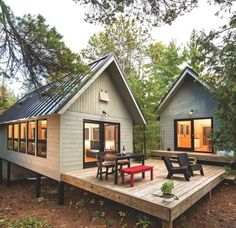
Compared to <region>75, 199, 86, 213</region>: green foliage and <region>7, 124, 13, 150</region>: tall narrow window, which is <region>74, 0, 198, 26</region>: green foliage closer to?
<region>75, 199, 86, 213</region>: green foliage

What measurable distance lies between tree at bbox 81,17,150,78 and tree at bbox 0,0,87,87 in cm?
1169

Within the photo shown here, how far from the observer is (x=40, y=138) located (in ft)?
28.5

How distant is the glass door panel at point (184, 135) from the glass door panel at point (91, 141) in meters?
5.30

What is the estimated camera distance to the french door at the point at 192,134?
11.1 metres

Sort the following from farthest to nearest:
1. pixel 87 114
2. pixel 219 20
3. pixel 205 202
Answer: pixel 87 114 → pixel 205 202 → pixel 219 20

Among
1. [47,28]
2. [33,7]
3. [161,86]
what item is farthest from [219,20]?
[161,86]

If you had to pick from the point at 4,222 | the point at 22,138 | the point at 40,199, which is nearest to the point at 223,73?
the point at 4,222

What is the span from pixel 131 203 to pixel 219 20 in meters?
4.32

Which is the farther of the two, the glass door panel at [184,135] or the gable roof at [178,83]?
the glass door panel at [184,135]

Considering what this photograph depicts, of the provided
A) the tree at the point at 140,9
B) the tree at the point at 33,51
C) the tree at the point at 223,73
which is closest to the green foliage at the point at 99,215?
the tree at the point at 223,73

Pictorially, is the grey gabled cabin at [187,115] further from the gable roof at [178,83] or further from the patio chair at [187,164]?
the patio chair at [187,164]

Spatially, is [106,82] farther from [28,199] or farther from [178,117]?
[28,199]

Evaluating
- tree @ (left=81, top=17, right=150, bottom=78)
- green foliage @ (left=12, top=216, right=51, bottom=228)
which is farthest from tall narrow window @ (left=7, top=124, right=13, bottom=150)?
tree @ (left=81, top=17, right=150, bottom=78)

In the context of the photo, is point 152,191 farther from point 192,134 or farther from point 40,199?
point 192,134
